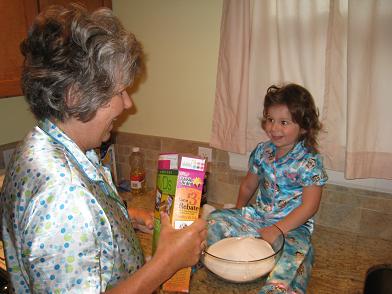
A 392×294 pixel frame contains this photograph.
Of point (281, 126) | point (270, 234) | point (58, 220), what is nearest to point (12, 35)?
point (58, 220)

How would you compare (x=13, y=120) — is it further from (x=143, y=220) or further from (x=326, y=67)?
(x=326, y=67)

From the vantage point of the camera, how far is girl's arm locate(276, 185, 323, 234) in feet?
3.72

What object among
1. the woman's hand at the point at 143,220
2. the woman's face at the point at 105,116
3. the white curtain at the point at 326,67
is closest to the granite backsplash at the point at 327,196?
the white curtain at the point at 326,67

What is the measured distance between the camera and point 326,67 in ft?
3.67

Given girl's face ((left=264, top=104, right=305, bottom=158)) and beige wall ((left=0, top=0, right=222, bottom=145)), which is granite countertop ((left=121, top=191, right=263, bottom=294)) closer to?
girl's face ((left=264, top=104, right=305, bottom=158))

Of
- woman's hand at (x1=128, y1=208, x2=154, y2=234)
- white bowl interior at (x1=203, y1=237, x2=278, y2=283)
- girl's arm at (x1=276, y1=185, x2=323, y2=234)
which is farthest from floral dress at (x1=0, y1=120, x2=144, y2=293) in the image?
girl's arm at (x1=276, y1=185, x2=323, y2=234)

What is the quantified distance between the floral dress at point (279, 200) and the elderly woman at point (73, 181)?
500 millimetres

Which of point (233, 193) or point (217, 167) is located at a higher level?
point (217, 167)

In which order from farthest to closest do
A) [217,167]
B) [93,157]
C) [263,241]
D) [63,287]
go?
1. [217,167]
2. [263,241]
3. [93,157]
4. [63,287]

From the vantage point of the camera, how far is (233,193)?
1461 mm

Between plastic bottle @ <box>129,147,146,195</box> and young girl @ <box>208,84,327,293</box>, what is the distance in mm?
531

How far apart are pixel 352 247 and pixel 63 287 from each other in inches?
42.8

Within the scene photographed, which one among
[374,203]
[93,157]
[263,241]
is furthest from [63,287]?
[374,203]

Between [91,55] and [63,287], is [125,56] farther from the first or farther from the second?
[63,287]
